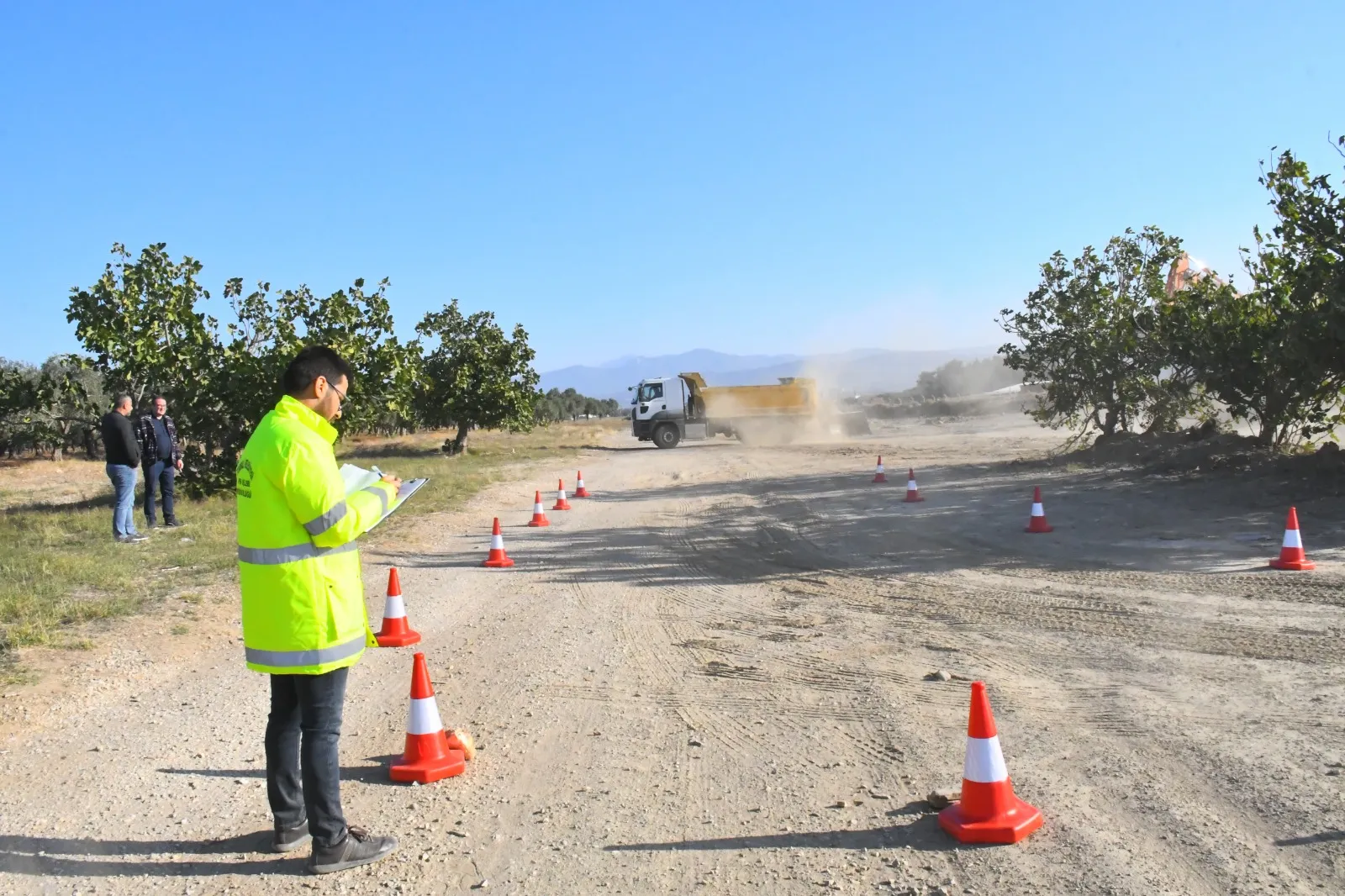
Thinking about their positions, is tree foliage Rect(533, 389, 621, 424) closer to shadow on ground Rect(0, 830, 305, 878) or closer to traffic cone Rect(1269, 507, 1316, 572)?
traffic cone Rect(1269, 507, 1316, 572)

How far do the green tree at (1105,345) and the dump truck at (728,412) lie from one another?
17.5 m

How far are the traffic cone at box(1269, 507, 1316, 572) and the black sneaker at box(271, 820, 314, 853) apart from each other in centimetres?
898

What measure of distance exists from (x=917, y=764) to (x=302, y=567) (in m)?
3.11

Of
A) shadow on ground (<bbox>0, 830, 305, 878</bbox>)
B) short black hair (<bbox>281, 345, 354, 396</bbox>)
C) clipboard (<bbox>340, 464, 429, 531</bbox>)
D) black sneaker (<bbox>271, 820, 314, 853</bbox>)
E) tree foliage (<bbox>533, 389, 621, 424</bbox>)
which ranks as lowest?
shadow on ground (<bbox>0, 830, 305, 878</bbox>)

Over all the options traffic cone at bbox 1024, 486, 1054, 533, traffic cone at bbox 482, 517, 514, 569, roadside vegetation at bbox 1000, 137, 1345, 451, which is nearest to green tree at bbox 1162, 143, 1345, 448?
roadside vegetation at bbox 1000, 137, 1345, 451

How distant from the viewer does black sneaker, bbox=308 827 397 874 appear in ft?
12.9

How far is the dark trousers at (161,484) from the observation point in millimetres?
13328

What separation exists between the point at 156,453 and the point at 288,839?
10.8 meters

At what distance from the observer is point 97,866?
13.1ft

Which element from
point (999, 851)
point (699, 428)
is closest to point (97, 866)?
point (999, 851)

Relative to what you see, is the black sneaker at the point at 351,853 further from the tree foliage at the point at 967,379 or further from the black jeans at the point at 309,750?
the tree foliage at the point at 967,379

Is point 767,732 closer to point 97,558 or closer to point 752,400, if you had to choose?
point 97,558

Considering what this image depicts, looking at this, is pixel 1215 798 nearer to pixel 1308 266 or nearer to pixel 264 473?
pixel 264 473

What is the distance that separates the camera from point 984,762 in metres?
4.06
